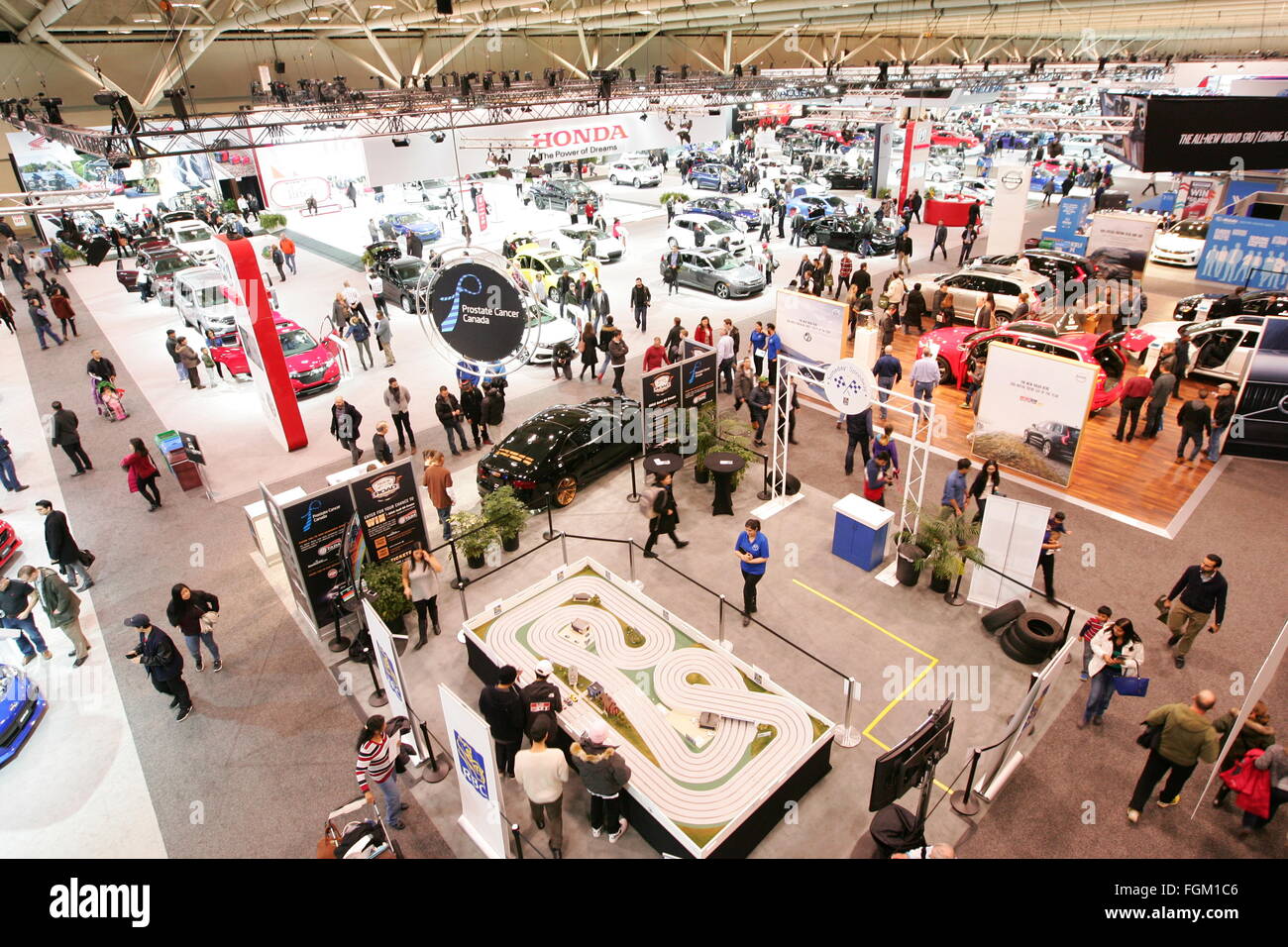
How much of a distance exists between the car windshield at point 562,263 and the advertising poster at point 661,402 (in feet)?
32.9

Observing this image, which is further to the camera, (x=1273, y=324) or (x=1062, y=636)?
(x=1273, y=324)

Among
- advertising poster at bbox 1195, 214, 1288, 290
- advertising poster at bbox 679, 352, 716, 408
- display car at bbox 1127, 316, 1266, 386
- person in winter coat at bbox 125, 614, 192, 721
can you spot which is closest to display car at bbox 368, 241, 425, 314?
advertising poster at bbox 679, 352, 716, 408

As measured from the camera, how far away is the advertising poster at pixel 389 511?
29.0 feet

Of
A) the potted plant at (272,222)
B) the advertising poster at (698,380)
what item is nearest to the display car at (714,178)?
the potted plant at (272,222)

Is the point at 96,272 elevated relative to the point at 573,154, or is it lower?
lower

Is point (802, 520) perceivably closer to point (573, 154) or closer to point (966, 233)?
point (573, 154)

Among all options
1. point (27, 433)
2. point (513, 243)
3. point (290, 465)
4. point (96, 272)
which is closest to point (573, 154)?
point (513, 243)

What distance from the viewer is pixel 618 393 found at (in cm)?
1498

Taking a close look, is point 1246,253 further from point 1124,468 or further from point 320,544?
point 320,544

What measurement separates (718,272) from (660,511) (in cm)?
1271

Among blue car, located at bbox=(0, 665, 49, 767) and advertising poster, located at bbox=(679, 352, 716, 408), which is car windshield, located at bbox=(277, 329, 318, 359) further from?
blue car, located at bbox=(0, 665, 49, 767)

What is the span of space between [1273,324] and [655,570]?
10.0 meters

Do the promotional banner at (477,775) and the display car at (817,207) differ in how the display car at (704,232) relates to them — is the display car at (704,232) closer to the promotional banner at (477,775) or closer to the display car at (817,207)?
the display car at (817,207)

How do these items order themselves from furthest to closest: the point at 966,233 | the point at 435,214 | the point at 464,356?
the point at 435,214 < the point at 966,233 < the point at 464,356
